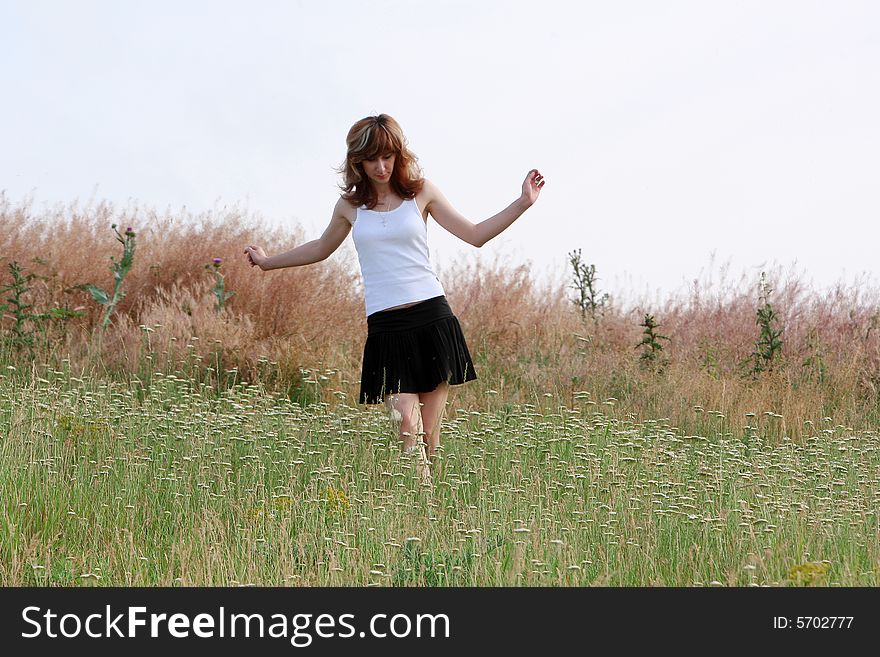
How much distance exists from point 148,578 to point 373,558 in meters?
1.02

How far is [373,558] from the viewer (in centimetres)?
465

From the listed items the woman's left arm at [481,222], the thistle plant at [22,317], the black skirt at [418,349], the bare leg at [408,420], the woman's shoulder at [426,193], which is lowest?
the bare leg at [408,420]

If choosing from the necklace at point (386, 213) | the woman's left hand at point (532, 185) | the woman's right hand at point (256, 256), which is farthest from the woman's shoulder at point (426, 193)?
the woman's right hand at point (256, 256)

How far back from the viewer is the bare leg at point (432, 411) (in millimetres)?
6281

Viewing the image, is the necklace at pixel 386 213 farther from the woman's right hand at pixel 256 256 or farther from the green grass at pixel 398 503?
the green grass at pixel 398 503

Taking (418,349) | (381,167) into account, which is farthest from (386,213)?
(418,349)

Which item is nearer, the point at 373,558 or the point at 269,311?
the point at 373,558

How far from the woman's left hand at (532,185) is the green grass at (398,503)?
1.63 metres

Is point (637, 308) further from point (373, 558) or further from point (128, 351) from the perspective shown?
point (373, 558)

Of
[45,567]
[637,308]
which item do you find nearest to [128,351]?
[45,567]

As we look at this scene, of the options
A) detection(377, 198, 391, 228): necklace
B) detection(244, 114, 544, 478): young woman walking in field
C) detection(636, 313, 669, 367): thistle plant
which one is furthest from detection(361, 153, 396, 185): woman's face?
detection(636, 313, 669, 367): thistle plant

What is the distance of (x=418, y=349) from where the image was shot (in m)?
6.12

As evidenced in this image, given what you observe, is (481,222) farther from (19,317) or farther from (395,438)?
(19,317)
